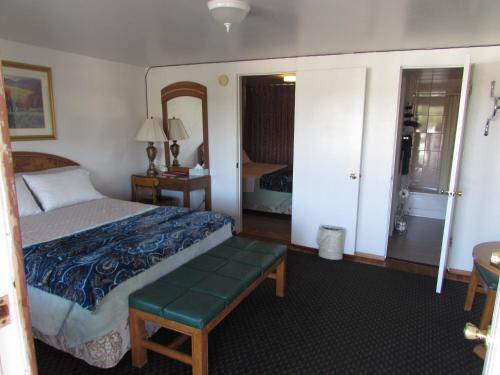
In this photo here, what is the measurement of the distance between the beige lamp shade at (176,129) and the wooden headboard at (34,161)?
4.34 feet

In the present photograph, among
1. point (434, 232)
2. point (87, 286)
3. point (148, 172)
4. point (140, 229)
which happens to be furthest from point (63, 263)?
point (434, 232)

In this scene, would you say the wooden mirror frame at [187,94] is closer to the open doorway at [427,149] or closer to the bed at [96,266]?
the bed at [96,266]

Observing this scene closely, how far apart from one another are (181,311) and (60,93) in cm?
293

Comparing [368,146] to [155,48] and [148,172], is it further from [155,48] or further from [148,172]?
[148,172]

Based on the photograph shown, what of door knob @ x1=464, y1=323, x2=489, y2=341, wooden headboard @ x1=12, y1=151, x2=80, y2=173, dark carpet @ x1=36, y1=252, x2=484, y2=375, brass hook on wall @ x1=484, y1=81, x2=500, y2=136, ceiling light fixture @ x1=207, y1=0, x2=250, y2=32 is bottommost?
dark carpet @ x1=36, y1=252, x2=484, y2=375

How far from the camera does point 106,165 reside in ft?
14.0

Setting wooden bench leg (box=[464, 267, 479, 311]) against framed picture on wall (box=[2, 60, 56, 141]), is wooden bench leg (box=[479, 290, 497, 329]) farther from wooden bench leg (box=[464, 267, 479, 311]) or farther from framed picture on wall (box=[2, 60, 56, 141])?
framed picture on wall (box=[2, 60, 56, 141])

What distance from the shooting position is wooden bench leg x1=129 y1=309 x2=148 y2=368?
2.08 meters

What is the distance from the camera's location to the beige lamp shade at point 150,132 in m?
4.30

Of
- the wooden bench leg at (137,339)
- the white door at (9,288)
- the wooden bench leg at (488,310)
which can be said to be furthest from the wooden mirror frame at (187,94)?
the white door at (9,288)

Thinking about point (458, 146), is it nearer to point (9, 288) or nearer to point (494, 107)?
point (494, 107)

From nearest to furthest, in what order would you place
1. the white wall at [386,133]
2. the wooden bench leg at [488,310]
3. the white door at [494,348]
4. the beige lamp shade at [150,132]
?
the white door at [494,348] → the wooden bench leg at [488,310] → the white wall at [386,133] → the beige lamp shade at [150,132]

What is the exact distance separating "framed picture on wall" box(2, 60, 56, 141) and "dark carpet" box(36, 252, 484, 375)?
6.87 feet

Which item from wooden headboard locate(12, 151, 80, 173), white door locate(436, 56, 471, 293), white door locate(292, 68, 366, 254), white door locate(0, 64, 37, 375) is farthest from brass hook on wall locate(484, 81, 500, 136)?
wooden headboard locate(12, 151, 80, 173)
